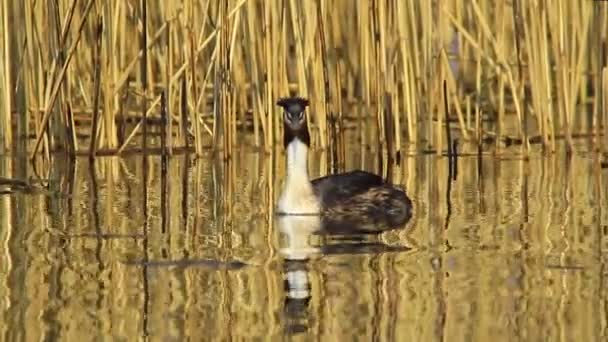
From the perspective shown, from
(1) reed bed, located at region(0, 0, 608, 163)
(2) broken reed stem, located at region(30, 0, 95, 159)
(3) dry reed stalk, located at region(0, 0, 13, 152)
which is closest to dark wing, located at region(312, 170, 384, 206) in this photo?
(1) reed bed, located at region(0, 0, 608, 163)

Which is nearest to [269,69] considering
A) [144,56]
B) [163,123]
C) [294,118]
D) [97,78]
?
[163,123]

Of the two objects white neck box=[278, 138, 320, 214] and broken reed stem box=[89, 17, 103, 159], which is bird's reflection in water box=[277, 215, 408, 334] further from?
broken reed stem box=[89, 17, 103, 159]

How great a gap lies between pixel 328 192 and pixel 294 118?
0.45 meters

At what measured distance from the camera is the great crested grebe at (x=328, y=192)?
983 centimetres

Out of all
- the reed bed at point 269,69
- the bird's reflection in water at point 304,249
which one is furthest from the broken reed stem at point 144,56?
the bird's reflection in water at point 304,249

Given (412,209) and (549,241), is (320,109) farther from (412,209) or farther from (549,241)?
(549,241)

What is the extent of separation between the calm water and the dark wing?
0.95 feet

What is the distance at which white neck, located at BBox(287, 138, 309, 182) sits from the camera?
1007 cm

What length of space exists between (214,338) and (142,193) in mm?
4442

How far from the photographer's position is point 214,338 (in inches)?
236

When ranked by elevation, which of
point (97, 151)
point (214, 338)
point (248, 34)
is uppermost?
point (248, 34)

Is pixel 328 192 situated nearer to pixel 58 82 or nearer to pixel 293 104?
pixel 293 104

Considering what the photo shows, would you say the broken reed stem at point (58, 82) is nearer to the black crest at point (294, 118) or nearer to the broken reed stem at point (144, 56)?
the broken reed stem at point (144, 56)

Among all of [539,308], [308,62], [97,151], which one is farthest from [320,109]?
[539,308]
